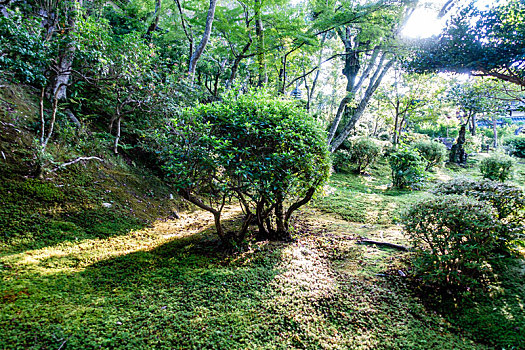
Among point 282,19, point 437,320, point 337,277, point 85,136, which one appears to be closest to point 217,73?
point 282,19

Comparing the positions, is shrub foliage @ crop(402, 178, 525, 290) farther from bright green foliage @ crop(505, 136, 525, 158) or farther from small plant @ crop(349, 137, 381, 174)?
bright green foliage @ crop(505, 136, 525, 158)

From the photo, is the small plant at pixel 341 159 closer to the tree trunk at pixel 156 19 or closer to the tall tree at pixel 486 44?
the tall tree at pixel 486 44

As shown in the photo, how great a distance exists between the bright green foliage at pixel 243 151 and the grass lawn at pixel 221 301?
3.07 feet

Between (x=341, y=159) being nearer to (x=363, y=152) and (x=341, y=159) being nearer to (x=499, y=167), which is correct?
(x=363, y=152)

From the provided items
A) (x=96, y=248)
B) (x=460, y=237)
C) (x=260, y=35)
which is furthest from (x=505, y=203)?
(x=260, y=35)

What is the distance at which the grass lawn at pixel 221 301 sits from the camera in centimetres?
203

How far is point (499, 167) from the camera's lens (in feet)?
34.1

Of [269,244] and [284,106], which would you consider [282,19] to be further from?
[269,244]

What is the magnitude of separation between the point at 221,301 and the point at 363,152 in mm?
10672

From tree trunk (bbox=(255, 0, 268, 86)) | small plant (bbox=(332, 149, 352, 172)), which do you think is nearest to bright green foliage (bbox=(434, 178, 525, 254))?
tree trunk (bbox=(255, 0, 268, 86))

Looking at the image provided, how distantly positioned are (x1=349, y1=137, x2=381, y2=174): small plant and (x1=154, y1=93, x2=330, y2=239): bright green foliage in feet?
27.8

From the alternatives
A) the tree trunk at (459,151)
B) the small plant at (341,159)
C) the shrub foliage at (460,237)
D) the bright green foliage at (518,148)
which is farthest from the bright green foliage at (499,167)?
the bright green foliage at (518,148)

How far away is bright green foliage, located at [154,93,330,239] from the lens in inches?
Result: 126

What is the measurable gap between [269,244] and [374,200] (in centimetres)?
468
